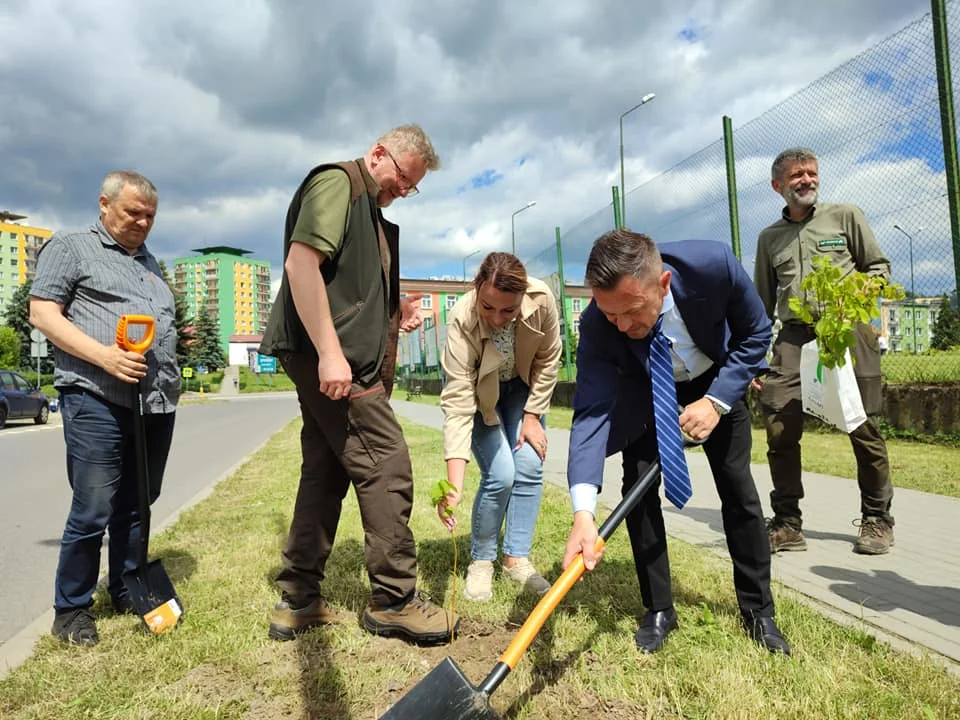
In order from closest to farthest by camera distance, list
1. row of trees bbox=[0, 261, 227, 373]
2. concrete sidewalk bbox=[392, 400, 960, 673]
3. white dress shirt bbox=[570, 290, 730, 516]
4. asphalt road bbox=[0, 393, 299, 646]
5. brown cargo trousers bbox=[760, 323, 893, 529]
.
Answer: white dress shirt bbox=[570, 290, 730, 516], concrete sidewalk bbox=[392, 400, 960, 673], asphalt road bbox=[0, 393, 299, 646], brown cargo trousers bbox=[760, 323, 893, 529], row of trees bbox=[0, 261, 227, 373]

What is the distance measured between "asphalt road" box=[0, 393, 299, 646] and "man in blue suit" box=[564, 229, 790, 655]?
2.77 m

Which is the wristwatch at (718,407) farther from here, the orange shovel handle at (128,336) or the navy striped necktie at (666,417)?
the orange shovel handle at (128,336)

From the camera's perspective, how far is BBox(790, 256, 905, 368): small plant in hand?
3.14 m

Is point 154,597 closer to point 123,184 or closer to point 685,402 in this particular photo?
point 123,184

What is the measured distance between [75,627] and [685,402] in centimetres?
268

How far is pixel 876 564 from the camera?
357 cm

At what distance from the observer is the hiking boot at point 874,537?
12.4 feet

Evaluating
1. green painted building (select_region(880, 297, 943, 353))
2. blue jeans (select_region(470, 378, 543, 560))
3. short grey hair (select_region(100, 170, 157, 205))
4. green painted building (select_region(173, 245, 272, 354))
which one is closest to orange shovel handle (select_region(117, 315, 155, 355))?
short grey hair (select_region(100, 170, 157, 205))

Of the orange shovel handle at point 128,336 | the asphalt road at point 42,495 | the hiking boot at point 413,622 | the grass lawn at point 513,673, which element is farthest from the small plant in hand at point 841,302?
the asphalt road at point 42,495

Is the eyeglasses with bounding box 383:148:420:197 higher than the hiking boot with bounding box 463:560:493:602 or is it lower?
higher

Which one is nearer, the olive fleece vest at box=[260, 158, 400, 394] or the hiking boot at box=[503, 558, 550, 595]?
the olive fleece vest at box=[260, 158, 400, 394]

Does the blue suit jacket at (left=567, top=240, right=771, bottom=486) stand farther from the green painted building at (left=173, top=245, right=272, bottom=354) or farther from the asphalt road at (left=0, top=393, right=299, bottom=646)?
the green painted building at (left=173, top=245, right=272, bottom=354)

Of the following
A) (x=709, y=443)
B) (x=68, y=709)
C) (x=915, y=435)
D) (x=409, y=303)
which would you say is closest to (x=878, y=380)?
(x=709, y=443)

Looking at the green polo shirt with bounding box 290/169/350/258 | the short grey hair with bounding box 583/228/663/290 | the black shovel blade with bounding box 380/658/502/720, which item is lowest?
the black shovel blade with bounding box 380/658/502/720
